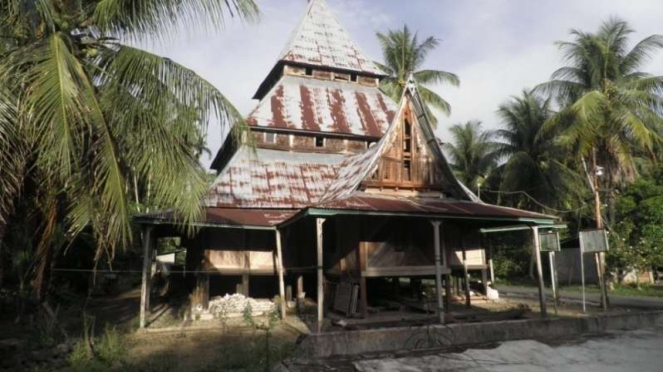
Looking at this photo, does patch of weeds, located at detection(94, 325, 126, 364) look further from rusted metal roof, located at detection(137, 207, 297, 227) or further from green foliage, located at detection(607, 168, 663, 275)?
green foliage, located at detection(607, 168, 663, 275)

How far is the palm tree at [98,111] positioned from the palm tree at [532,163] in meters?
21.6

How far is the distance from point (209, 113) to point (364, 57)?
16.8 meters

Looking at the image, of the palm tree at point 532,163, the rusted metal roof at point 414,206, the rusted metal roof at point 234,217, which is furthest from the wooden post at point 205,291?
the palm tree at point 532,163

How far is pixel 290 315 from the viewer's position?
1343 centimetres

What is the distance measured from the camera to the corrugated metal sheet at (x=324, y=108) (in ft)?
60.6

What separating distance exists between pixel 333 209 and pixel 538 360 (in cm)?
475

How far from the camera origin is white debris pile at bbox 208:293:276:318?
44.7ft

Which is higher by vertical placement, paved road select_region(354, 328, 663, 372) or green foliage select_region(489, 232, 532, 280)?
green foliage select_region(489, 232, 532, 280)

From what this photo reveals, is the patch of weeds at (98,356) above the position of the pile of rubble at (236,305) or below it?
below

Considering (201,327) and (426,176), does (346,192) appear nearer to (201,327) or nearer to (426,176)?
(426,176)

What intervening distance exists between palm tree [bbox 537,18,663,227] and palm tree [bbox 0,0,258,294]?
1400cm

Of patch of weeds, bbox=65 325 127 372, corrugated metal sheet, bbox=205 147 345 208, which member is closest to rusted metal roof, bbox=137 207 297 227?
corrugated metal sheet, bbox=205 147 345 208

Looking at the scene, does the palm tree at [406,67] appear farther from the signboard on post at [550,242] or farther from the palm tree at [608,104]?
the signboard on post at [550,242]

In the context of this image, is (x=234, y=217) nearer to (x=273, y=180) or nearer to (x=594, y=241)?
(x=273, y=180)
